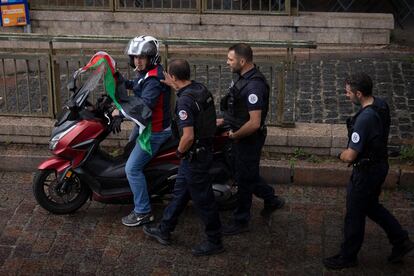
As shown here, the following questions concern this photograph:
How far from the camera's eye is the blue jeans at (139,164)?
682cm

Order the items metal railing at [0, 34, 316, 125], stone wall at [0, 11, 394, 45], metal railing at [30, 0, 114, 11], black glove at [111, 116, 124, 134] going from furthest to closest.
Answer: metal railing at [30, 0, 114, 11]
stone wall at [0, 11, 394, 45]
metal railing at [0, 34, 316, 125]
black glove at [111, 116, 124, 134]

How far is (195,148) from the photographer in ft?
20.4

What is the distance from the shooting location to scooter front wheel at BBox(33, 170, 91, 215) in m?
7.00

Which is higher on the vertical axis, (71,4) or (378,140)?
(71,4)

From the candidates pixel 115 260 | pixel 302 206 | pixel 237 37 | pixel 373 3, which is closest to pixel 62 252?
pixel 115 260

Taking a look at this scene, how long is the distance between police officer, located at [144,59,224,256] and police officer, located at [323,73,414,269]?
1.01 meters

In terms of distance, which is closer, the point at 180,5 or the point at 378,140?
the point at 378,140

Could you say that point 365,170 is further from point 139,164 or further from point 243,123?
point 139,164

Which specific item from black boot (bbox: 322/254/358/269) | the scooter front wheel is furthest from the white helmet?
black boot (bbox: 322/254/358/269)

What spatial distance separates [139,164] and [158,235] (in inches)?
25.8

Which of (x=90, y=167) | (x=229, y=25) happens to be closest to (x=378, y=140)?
A: (x=90, y=167)

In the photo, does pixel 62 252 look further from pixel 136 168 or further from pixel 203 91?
pixel 203 91

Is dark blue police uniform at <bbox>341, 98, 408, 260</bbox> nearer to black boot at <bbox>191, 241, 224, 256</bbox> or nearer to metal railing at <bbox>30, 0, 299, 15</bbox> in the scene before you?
black boot at <bbox>191, 241, 224, 256</bbox>

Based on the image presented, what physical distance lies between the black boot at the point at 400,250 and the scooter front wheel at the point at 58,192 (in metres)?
2.79
